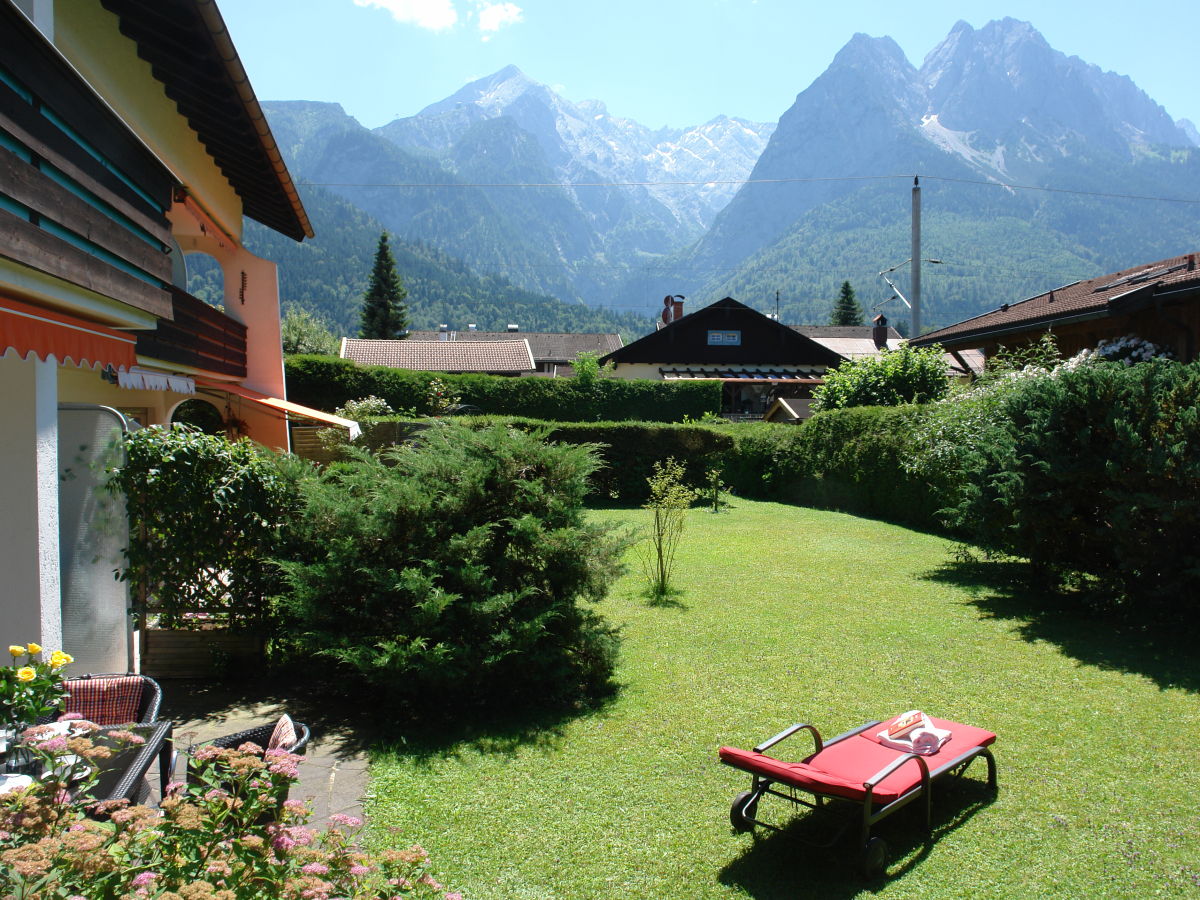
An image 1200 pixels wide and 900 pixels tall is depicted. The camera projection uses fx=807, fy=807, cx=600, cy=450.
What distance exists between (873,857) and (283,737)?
9.55 ft

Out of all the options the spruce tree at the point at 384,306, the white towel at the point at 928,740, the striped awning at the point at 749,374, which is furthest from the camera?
the spruce tree at the point at 384,306

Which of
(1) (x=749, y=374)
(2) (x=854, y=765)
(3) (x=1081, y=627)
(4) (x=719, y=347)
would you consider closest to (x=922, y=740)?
(2) (x=854, y=765)

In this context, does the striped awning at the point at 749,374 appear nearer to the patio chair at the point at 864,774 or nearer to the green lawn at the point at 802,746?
the green lawn at the point at 802,746

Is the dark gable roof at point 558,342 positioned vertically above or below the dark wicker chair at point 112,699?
above

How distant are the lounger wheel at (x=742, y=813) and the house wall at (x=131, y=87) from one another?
8017 mm

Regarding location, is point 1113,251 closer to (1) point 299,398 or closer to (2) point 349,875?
(1) point 299,398

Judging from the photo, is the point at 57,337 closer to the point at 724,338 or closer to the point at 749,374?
the point at 749,374

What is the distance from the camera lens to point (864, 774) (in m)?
4.49

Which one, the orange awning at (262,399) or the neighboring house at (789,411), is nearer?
the orange awning at (262,399)

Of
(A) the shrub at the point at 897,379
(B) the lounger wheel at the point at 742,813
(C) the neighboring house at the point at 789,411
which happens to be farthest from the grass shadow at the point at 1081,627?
(C) the neighboring house at the point at 789,411

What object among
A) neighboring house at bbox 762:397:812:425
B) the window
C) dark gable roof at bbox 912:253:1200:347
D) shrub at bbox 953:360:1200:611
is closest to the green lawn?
shrub at bbox 953:360:1200:611

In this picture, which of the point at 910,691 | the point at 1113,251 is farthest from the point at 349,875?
the point at 1113,251

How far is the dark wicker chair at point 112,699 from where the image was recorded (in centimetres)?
416

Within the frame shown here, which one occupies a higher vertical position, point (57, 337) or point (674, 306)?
point (674, 306)
